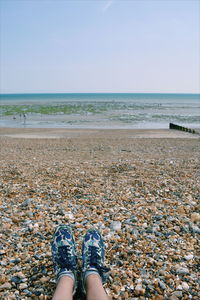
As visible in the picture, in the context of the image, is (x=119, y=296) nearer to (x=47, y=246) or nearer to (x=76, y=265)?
(x=76, y=265)

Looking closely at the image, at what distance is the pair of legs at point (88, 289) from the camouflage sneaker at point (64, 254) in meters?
0.13

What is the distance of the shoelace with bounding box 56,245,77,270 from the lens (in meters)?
3.40

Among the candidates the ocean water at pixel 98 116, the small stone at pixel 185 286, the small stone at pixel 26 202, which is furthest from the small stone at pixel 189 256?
the ocean water at pixel 98 116

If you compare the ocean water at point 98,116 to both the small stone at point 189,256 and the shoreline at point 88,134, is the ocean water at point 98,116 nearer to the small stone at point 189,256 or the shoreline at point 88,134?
the shoreline at point 88,134

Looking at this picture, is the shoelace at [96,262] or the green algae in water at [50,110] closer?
the shoelace at [96,262]

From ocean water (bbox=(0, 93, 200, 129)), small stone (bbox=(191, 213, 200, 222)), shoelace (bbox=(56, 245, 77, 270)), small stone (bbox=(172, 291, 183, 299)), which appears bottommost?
small stone (bbox=(172, 291, 183, 299))

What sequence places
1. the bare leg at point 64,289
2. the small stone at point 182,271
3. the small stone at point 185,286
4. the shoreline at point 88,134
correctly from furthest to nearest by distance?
1. the shoreline at point 88,134
2. the small stone at point 182,271
3. the small stone at point 185,286
4. the bare leg at point 64,289

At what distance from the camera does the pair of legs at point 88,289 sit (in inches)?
113

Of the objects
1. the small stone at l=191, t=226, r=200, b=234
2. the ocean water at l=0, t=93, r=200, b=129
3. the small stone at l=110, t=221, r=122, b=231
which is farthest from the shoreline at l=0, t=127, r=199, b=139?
the small stone at l=191, t=226, r=200, b=234

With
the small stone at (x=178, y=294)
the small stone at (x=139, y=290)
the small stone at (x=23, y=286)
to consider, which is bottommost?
the small stone at (x=178, y=294)

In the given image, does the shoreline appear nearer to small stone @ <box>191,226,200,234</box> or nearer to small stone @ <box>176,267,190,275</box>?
small stone @ <box>191,226,200,234</box>

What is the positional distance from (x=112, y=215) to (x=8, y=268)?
2.22m

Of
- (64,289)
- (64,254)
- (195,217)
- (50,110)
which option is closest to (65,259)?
(64,254)

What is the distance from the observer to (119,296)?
310cm
